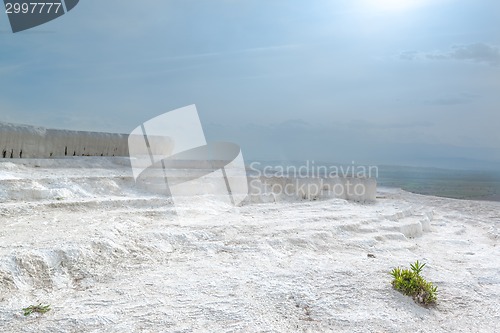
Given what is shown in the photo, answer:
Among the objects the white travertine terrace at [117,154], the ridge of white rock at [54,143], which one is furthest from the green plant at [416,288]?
the ridge of white rock at [54,143]

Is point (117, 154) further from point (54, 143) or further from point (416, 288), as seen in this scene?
point (416, 288)

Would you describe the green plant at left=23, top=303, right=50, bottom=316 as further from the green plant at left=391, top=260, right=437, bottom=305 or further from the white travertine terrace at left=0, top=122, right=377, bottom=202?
the white travertine terrace at left=0, top=122, right=377, bottom=202

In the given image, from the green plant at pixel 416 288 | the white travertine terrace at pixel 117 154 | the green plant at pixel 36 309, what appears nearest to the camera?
the green plant at pixel 36 309

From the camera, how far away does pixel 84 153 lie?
13.3 metres

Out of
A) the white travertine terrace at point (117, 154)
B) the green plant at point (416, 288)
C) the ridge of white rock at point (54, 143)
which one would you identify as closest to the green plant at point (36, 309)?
the green plant at point (416, 288)

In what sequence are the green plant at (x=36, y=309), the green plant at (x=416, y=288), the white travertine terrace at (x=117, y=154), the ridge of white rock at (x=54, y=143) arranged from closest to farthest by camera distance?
the green plant at (x=36, y=309) → the green plant at (x=416, y=288) → the ridge of white rock at (x=54, y=143) → the white travertine terrace at (x=117, y=154)

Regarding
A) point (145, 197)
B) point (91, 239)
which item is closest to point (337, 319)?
point (91, 239)

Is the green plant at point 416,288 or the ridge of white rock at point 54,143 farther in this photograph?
the ridge of white rock at point 54,143

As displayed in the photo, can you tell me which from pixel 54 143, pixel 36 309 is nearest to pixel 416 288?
pixel 36 309

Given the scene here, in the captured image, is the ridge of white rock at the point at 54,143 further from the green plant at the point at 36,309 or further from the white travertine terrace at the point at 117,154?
the green plant at the point at 36,309

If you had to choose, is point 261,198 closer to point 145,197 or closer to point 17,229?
point 145,197

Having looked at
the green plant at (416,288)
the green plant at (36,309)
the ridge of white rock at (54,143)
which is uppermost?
the ridge of white rock at (54,143)

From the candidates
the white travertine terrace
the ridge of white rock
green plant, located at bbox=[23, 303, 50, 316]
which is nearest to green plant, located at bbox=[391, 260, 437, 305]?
green plant, located at bbox=[23, 303, 50, 316]

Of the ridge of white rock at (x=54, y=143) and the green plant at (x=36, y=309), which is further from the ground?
the ridge of white rock at (x=54, y=143)
